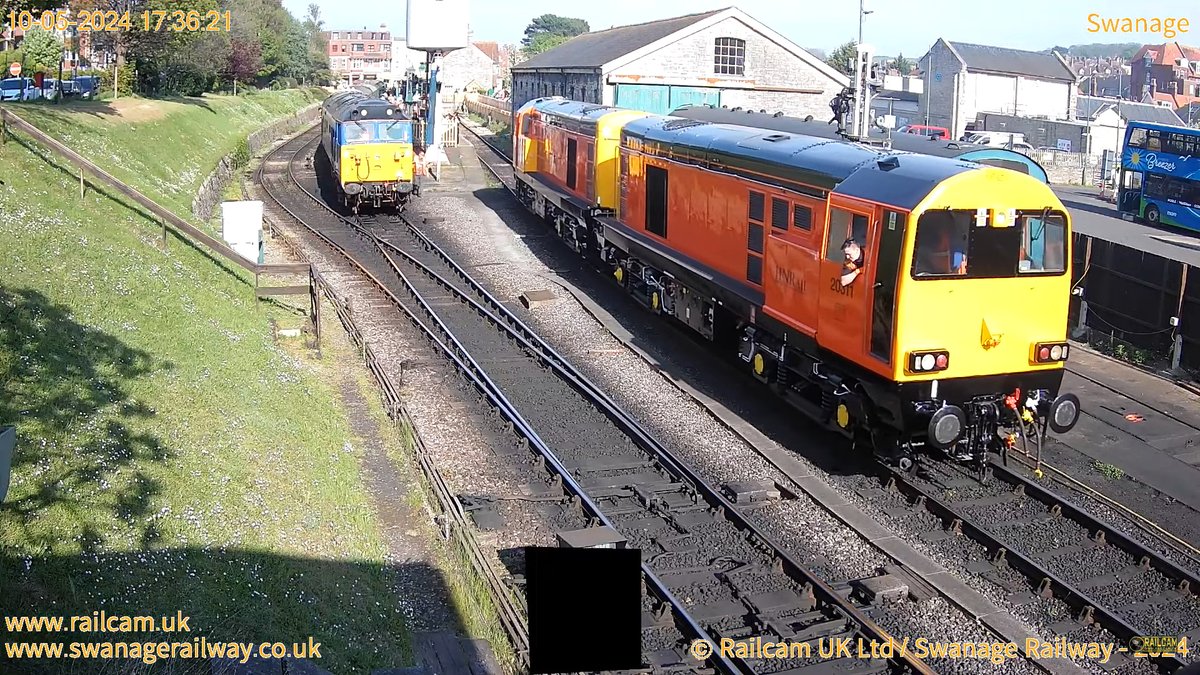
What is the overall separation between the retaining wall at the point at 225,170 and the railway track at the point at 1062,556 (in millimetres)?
19858

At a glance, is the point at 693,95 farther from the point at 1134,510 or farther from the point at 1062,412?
the point at 1134,510

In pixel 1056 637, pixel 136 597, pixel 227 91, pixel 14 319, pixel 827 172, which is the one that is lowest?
pixel 1056 637

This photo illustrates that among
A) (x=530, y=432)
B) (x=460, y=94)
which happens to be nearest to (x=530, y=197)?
(x=530, y=432)

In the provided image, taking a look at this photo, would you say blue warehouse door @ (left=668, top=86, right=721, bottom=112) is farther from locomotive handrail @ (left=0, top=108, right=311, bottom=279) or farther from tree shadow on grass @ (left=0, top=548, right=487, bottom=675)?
tree shadow on grass @ (left=0, top=548, right=487, bottom=675)

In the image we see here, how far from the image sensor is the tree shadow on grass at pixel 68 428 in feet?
24.8

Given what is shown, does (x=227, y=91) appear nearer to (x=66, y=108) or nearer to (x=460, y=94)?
(x=460, y=94)

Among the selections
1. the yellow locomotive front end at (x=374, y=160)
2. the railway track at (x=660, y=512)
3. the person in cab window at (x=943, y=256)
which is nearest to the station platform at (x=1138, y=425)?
the person in cab window at (x=943, y=256)

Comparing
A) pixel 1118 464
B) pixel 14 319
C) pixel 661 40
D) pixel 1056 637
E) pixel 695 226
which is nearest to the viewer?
pixel 1056 637

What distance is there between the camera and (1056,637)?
8.48m

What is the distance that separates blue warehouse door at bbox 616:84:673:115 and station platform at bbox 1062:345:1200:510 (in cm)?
2307

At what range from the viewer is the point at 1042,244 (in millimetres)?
11102

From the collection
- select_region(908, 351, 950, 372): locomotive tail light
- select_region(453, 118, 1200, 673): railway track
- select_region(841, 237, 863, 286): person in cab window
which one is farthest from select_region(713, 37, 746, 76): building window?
select_region(908, 351, 950, 372): locomotive tail light

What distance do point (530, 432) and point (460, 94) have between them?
7320 centimetres
